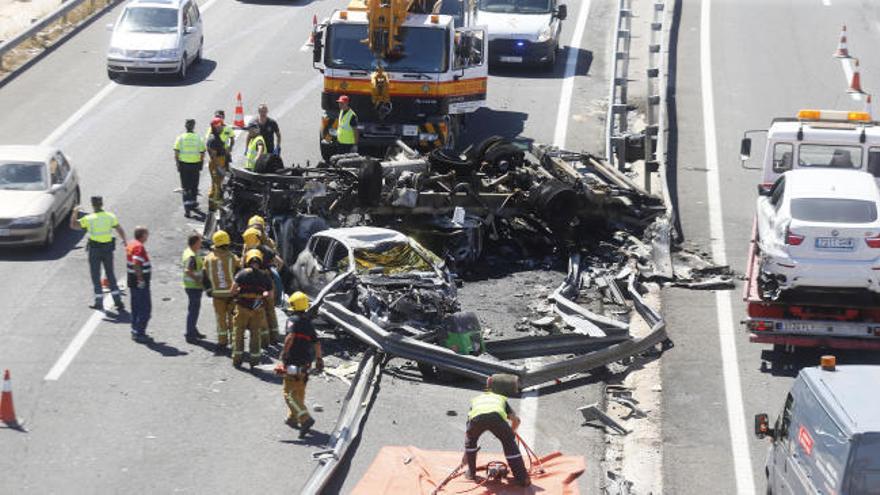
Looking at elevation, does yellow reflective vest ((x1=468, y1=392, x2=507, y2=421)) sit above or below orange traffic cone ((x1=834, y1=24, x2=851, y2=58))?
above

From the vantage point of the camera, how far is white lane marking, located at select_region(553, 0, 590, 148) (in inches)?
1294

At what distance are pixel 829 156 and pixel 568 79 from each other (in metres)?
13.0

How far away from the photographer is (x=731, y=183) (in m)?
29.7

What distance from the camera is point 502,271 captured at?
25281mm

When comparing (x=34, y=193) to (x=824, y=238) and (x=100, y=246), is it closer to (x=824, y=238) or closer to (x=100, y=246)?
(x=100, y=246)

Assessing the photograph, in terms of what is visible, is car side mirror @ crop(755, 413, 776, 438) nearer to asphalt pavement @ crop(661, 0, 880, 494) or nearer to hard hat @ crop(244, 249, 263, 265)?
asphalt pavement @ crop(661, 0, 880, 494)

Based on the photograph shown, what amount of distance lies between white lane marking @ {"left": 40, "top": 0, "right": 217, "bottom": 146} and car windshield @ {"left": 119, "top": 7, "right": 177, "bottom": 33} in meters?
1.34

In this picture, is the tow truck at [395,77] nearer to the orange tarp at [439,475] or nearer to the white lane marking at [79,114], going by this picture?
the white lane marking at [79,114]

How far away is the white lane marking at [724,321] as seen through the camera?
719 inches

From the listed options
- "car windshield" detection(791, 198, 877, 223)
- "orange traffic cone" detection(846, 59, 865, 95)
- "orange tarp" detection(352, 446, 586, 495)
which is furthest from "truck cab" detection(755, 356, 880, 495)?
"orange traffic cone" detection(846, 59, 865, 95)

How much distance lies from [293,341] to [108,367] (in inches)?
128

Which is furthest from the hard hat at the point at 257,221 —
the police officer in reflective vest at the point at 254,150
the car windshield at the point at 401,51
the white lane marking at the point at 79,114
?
the white lane marking at the point at 79,114

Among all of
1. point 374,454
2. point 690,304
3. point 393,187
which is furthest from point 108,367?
point 690,304

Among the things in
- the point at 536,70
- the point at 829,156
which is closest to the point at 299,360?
the point at 829,156
